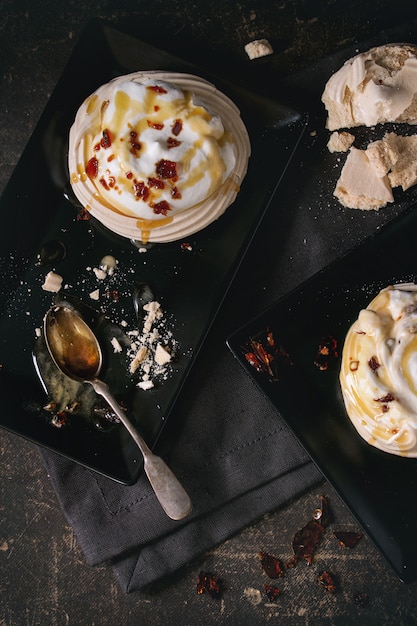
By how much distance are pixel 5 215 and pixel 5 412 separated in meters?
0.61

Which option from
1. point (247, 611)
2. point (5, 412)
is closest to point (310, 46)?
point (5, 412)

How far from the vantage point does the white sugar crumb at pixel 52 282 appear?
1.89 meters

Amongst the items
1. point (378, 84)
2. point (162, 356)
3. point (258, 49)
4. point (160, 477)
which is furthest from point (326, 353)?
point (258, 49)

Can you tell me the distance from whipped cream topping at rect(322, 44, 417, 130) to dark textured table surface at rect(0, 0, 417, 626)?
18 cm

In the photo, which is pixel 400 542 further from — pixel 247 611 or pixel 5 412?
pixel 5 412

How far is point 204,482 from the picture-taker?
201cm

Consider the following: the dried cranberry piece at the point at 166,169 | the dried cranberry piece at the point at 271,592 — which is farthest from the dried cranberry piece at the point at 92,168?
the dried cranberry piece at the point at 271,592

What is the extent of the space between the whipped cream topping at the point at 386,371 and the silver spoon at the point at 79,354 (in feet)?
1.96

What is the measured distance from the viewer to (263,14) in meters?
2.05

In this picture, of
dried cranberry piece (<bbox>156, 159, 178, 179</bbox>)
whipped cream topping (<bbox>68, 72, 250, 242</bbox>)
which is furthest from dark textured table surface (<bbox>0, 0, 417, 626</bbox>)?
dried cranberry piece (<bbox>156, 159, 178, 179</bbox>)

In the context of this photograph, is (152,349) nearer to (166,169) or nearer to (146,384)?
(146,384)

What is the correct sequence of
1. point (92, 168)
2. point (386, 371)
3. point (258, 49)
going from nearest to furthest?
point (386, 371) → point (92, 168) → point (258, 49)

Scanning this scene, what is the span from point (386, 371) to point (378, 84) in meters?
0.89

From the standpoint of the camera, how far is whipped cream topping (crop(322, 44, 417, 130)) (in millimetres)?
1878
